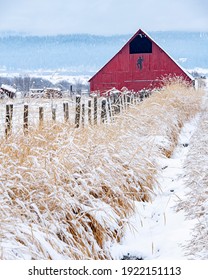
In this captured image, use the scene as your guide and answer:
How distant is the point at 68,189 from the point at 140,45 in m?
22.0

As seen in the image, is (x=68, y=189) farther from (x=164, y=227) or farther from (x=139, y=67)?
(x=139, y=67)

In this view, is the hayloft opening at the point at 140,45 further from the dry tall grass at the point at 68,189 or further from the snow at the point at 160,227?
the snow at the point at 160,227

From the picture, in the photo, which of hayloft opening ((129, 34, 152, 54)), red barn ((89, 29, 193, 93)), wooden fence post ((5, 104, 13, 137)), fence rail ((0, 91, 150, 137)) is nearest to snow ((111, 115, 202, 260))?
fence rail ((0, 91, 150, 137))

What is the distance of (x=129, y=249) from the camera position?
4227 mm

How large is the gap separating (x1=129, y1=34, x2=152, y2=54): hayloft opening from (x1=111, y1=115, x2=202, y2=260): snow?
19.9m

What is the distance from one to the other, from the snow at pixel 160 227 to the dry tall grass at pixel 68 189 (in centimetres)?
12

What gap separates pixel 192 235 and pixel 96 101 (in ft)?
17.1

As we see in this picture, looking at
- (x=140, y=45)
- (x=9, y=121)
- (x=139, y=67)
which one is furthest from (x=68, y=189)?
(x=140, y=45)

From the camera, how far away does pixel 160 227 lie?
15.4 ft

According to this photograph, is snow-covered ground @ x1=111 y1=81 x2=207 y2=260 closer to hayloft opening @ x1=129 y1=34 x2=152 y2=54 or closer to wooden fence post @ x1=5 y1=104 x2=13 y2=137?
wooden fence post @ x1=5 y1=104 x2=13 y2=137

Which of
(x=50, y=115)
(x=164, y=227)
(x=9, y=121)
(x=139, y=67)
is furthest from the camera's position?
(x=139, y=67)

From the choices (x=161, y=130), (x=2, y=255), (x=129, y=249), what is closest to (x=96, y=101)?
(x=161, y=130)

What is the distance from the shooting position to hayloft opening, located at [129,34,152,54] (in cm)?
2539

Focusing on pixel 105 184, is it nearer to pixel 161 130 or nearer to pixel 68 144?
pixel 68 144
